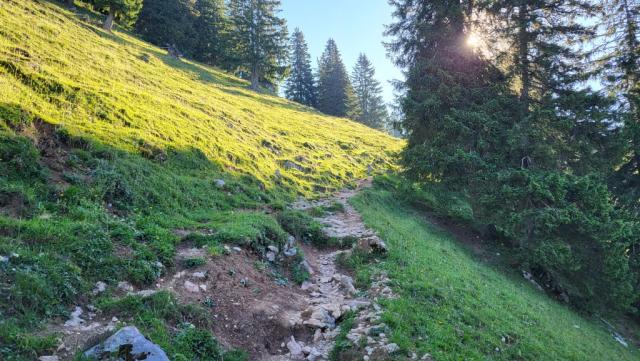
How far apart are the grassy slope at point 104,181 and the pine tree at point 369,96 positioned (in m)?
47.4

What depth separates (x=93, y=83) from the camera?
1608 cm

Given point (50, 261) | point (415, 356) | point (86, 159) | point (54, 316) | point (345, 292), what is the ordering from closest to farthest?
1. point (54, 316)
2. point (50, 261)
3. point (415, 356)
4. point (345, 292)
5. point (86, 159)

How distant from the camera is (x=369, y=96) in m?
70.5

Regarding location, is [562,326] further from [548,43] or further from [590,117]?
[548,43]

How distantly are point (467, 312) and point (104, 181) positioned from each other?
10.8m

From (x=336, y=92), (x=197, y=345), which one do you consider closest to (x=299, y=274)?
(x=197, y=345)

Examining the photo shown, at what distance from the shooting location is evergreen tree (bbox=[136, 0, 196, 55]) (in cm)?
5319

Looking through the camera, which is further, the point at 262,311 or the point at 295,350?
the point at 262,311

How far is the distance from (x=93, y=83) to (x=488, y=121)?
18.8 m

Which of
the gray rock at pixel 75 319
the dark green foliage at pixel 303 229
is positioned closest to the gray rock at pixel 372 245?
the dark green foliage at pixel 303 229

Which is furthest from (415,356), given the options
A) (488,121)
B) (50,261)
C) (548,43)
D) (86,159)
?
(548,43)

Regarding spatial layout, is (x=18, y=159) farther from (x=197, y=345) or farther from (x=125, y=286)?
(x=197, y=345)

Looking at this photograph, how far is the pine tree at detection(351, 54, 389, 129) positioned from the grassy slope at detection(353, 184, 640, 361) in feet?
176

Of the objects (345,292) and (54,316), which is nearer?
(54,316)
